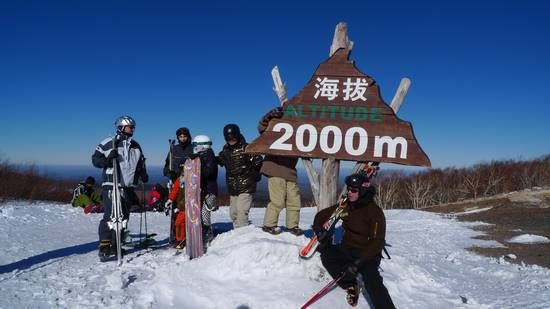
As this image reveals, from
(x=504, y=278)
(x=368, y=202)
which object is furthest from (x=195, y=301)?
(x=504, y=278)

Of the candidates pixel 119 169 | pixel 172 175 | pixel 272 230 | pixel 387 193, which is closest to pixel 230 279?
pixel 272 230

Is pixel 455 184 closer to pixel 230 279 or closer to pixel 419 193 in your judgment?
pixel 419 193

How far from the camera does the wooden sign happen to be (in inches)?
213

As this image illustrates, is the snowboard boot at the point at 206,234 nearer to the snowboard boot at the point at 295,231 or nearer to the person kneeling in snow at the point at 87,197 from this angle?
the snowboard boot at the point at 295,231

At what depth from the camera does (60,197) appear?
2239 centimetres

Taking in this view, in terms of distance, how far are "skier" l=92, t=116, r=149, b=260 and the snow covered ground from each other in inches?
18.1

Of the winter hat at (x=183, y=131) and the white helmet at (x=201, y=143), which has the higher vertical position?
the winter hat at (x=183, y=131)

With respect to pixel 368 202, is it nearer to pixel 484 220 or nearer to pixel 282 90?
pixel 282 90

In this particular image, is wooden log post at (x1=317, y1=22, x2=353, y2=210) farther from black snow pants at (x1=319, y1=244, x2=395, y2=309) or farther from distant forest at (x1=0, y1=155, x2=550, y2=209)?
distant forest at (x1=0, y1=155, x2=550, y2=209)

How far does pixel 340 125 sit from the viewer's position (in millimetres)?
5578

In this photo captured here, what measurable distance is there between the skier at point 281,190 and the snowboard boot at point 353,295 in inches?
50.6

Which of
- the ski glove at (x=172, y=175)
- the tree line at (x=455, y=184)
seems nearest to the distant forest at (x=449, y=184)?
the tree line at (x=455, y=184)

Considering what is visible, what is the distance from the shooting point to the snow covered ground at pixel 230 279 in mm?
4668

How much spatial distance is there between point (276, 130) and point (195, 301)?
8.27 feet
